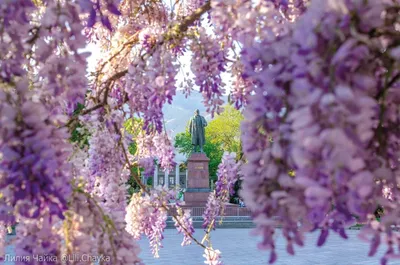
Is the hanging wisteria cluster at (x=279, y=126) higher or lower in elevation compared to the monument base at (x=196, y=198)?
lower

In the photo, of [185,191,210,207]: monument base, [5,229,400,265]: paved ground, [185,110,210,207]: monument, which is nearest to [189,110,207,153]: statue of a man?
[185,110,210,207]: monument

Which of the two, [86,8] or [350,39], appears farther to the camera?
[86,8]

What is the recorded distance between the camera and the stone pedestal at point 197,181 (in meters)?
25.3

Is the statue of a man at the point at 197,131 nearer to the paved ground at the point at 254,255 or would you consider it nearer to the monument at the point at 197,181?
the monument at the point at 197,181

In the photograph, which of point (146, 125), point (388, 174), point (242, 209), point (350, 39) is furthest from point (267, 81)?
point (242, 209)

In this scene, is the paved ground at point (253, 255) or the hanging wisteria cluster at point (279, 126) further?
the paved ground at point (253, 255)

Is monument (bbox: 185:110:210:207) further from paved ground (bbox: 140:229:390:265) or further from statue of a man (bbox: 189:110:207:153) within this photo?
paved ground (bbox: 140:229:390:265)

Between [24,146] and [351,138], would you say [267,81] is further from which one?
[24,146]

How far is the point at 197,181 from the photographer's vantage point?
25656mm

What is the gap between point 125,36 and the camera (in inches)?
187

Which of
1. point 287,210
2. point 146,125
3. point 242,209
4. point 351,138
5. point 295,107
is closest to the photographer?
point 351,138

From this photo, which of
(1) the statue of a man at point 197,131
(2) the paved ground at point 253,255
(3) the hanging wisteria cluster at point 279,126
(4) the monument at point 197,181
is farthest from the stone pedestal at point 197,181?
(3) the hanging wisteria cluster at point 279,126

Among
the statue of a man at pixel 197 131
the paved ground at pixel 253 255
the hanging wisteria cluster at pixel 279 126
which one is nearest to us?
the hanging wisteria cluster at pixel 279 126

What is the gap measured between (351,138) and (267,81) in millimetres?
371
